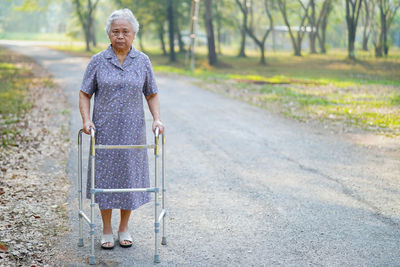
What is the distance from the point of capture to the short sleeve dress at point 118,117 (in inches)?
161

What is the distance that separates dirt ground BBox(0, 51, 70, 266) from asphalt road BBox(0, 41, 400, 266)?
7.1 inches

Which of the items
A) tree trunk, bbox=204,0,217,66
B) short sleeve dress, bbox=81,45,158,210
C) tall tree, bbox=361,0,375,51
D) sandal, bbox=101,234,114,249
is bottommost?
sandal, bbox=101,234,114,249

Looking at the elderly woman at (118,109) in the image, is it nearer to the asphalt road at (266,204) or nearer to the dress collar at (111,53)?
the dress collar at (111,53)

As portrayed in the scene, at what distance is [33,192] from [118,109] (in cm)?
251

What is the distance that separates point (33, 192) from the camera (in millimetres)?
6051

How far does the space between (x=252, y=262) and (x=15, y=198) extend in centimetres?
307

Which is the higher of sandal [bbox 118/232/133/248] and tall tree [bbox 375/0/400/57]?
tall tree [bbox 375/0/400/57]

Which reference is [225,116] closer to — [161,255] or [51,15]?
[161,255]

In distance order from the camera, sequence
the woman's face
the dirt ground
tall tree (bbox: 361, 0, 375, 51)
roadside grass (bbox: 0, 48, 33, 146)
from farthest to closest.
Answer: tall tree (bbox: 361, 0, 375, 51)
roadside grass (bbox: 0, 48, 33, 146)
the dirt ground
the woman's face

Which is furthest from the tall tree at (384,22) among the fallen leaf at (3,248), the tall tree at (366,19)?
the fallen leaf at (3,248)

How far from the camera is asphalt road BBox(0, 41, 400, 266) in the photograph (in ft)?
14.0

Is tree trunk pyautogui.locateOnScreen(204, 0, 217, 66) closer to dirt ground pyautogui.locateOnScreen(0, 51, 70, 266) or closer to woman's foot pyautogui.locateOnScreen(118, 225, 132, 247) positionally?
dirt ground pyautogui.locateOnScreen(0, 51, 70, 266)

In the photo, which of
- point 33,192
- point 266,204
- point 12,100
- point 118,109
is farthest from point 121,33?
point 12,100

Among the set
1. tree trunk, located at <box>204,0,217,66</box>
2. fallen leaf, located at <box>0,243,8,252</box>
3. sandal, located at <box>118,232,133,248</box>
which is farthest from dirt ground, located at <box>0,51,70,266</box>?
tree trunk, located at <box>204,0,217,66</box>
